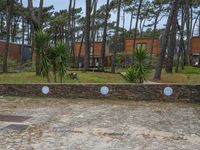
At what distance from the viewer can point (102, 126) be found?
25.6 feet

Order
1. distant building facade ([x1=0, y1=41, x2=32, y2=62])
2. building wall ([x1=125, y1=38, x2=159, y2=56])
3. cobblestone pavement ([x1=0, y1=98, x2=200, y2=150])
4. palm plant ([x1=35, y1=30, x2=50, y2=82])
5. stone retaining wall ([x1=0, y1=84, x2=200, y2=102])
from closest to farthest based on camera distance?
cobblestone pavement ([x1=0, y1=98, x2=200, y2=150]), stone retaining wall ([x1=0, y1=84, x2=200, y2=102]), palm plant ([x1=35, y1=30, x2=50, y2=82]), distant building facade ([x1=0, y1=41, x2=32, y2=62]), building wall ([x1=125, y1=38, x2=159, y2=56])

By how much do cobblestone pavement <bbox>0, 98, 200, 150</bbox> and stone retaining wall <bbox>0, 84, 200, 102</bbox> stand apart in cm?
50

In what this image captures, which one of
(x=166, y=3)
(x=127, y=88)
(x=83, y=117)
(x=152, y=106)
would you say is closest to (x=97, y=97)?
(x=127, y=88)

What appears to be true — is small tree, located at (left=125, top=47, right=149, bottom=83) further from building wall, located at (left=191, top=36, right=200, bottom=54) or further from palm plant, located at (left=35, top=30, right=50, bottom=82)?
building wall, located at (left=191, top=36, right=200, bottom=54)

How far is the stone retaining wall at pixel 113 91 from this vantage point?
1202 cm

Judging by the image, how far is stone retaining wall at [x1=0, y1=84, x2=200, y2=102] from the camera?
39.4 ft

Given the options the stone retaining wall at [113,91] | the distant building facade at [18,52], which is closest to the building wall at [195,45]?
the distant building facade at [18,52]

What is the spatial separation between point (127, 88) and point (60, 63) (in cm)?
352

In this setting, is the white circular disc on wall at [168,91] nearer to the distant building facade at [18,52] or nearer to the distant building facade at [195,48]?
the distant building facade at [18,52]

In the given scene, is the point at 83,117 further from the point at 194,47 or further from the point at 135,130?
the point at 194,47

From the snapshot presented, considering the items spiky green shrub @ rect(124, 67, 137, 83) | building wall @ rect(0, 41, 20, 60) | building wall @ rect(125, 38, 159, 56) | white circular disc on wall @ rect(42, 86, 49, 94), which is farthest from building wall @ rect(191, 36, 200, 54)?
white circular disc on wall @ rect(42, 86, 49, 94)

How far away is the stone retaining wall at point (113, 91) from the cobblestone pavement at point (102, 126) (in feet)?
1.65


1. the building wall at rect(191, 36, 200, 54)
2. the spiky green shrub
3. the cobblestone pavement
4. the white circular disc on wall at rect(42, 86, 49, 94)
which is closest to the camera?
the cobblestone pavement

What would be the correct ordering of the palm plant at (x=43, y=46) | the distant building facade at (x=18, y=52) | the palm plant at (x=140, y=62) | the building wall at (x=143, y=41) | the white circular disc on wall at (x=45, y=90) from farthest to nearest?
1. the building wall at (x=143, y=41)
2. the distant building facade at (x=18, y=52)
3. the palm plant at (x=43, y=46)
4. the palm plant at (x=140, y=62)
5. the white circular disc on wall at (x=45, y=90)
